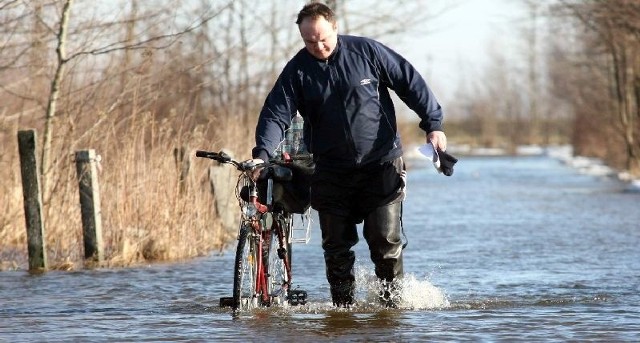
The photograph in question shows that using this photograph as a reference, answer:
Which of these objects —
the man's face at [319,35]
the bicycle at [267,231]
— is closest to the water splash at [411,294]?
the bicycle at [267,231]

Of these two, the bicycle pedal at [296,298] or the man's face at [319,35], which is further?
the bicycle pedal at [296,298]

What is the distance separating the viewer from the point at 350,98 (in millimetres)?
8609

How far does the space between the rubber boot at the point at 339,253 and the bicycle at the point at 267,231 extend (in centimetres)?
20

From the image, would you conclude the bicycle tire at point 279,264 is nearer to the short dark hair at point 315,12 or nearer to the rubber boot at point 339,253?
the rubber boot at point 339,253

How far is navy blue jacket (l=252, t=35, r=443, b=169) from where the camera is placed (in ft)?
28.3

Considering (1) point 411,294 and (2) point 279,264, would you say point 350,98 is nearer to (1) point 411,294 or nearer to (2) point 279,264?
(2) point 279,264

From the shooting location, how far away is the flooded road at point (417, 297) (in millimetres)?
8336

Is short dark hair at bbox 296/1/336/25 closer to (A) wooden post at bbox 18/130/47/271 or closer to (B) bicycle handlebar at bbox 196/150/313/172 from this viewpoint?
(B) bicycle handlebar at bbox 196/150/313/172

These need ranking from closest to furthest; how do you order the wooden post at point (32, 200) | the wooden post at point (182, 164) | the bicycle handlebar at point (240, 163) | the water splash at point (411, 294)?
the bicycle handlebar at point (240, 163)
the water splash at point (411, 294)
the wooden post at point (32, 200)
the wooden post at point (182, 164)

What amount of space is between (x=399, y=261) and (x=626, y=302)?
1.70 m

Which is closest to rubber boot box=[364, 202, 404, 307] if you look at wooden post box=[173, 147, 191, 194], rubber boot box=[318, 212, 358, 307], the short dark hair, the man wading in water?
the man wading in water

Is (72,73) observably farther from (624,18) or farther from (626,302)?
(624,18)

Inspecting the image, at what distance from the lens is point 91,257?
512 inches

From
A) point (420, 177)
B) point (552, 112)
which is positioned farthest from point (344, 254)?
point (552, 112)
